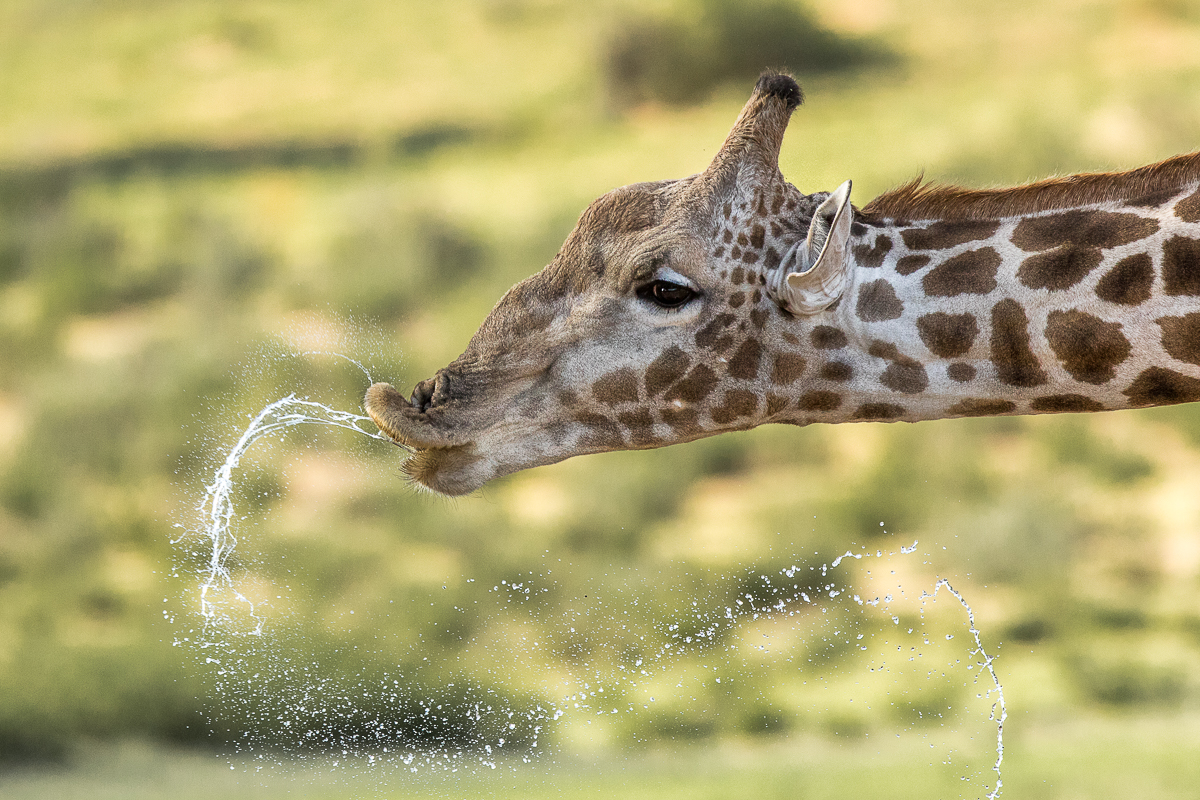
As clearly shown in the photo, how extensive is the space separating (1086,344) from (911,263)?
535 mm

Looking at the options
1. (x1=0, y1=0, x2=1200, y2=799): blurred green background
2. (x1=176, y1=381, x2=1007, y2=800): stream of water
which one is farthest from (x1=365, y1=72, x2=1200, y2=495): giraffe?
(x1=176, y1=381, x2=1007, y2=800): stream of water

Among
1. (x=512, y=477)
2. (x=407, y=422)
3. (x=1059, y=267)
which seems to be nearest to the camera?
(x=1059, y=267)

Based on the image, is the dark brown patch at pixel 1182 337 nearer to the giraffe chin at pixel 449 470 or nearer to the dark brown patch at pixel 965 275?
the dark brown patch at pixel 965 275

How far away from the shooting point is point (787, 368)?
3.50 metres

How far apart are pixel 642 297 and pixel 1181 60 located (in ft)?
39.7

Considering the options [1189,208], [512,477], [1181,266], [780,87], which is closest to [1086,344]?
[1181,266]

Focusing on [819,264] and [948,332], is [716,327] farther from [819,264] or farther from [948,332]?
[948,332]

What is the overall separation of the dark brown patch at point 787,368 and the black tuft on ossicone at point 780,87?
34.4 inches

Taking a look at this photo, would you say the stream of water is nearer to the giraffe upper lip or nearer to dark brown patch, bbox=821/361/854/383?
the giraffe upper lip

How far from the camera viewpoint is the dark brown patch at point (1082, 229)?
130 inches

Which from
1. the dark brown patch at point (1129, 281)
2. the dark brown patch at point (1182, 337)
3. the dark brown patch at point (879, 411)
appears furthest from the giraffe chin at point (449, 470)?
the dark brown patch at point (1182, 337)

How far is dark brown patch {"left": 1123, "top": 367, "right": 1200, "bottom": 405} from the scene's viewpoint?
3273mm

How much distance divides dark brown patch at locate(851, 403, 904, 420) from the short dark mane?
584 mm

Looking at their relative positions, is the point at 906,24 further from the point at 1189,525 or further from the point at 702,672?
the point at 702,672
